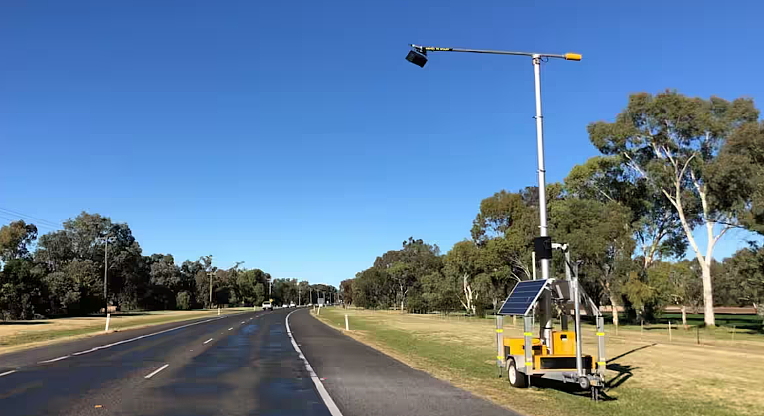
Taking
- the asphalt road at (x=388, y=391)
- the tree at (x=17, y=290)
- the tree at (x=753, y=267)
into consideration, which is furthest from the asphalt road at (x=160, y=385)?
the tree at (x=17, y=290)

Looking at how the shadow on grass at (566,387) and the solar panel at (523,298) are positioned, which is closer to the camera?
the shadow on grass at (566,387)

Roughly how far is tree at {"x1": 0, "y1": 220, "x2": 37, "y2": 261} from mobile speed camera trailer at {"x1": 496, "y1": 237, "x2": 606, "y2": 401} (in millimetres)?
117684

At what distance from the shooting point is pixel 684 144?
45.7m

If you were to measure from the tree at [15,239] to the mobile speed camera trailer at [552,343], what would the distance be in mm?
117684

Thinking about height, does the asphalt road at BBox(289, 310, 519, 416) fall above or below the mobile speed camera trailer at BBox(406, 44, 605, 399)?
below

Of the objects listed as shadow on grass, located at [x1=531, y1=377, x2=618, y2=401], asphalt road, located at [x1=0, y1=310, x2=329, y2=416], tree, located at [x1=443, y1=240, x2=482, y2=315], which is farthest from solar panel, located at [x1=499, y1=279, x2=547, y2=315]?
tree, located at [x1=443, y1=240, x2=482, y2=315]

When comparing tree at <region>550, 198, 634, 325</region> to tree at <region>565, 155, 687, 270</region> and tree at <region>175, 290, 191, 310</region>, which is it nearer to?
tree at <region>565, 155, 687, 270</region>

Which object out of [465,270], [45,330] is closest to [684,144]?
[465,270]

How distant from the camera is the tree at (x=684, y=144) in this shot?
43.2 m

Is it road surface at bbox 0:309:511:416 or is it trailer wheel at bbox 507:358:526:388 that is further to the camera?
trailer wheel at bbox 507:358:526:388

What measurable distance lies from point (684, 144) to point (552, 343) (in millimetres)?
39843

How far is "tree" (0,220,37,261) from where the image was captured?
10788cm

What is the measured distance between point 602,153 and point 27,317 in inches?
2289

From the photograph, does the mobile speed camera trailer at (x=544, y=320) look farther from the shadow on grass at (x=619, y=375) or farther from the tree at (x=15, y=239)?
the tree at (x=15, y=239)
